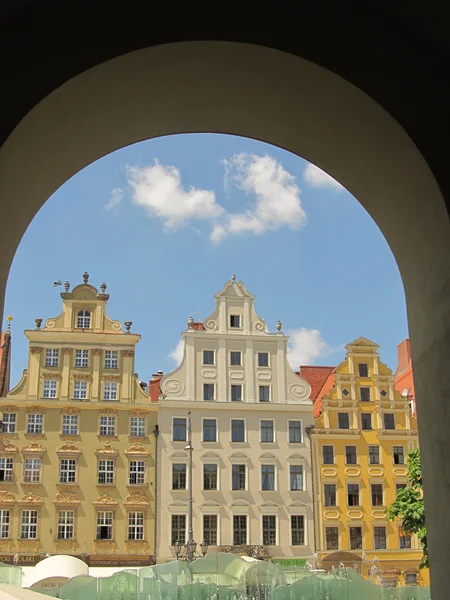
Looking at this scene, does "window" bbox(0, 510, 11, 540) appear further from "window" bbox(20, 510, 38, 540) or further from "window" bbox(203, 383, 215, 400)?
"window" bbox(203, 383, 215, 400)

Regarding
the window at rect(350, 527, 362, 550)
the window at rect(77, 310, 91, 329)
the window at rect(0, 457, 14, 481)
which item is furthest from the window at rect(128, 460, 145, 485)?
the window at rect(350, 527, 362, 550)

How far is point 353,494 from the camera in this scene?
38.0 meters

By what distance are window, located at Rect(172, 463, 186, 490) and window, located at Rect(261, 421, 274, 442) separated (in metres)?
4.50

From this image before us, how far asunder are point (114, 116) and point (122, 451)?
113 feet

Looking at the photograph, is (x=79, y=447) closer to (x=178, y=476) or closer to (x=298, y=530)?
(x=178, y=476)

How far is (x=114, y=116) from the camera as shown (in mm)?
3848

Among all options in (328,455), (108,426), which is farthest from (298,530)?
(108,426)

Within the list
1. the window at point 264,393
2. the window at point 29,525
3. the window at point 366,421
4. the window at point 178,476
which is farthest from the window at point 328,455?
the window at point 29,525

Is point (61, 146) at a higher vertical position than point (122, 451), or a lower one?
lower

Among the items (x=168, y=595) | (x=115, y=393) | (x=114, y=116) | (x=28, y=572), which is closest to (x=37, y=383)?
(x=115, y=393)

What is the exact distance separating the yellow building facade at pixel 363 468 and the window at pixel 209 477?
5.26 meters

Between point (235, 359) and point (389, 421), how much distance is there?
356 inches

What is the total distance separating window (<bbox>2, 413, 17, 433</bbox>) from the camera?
36281 millimetres

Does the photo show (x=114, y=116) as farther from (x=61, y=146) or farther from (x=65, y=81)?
(x=65, y=81)
